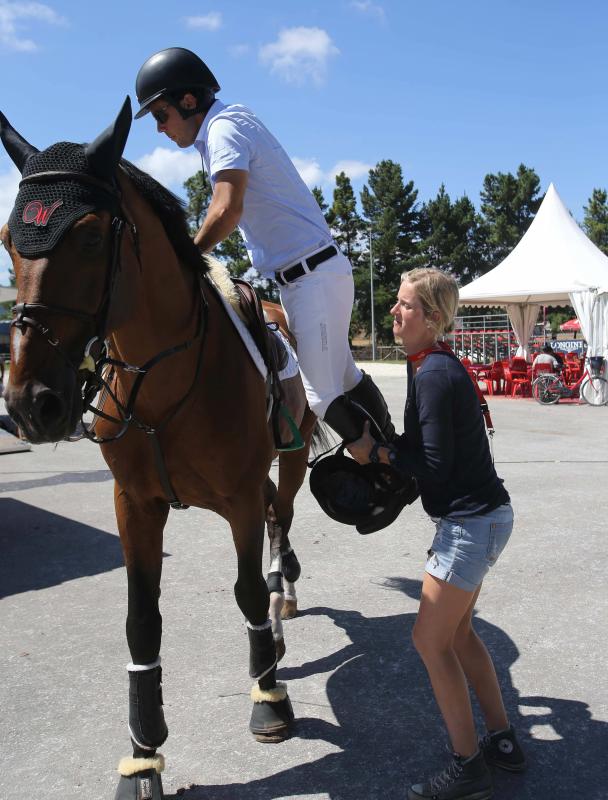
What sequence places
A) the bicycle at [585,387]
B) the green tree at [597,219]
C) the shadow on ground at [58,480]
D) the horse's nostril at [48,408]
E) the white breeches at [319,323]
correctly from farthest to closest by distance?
the green tree at [597,219] < the bicycle at [585,387] < the shadow on ground at [58,480] < the white breeches at [319,323] < the horse's nostril at [48,408]

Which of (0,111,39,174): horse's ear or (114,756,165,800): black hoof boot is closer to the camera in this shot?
(0,111,39,174): horse's ear

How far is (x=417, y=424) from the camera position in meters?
2.60

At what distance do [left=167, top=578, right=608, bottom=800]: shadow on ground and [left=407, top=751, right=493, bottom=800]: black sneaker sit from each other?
12 cm

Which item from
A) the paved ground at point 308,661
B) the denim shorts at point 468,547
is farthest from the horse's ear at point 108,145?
the denim shorts at point 468,547

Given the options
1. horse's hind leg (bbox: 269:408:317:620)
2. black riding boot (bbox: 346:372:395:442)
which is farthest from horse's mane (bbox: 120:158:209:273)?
horse's hind leg (bbox: 269:408:317:620)

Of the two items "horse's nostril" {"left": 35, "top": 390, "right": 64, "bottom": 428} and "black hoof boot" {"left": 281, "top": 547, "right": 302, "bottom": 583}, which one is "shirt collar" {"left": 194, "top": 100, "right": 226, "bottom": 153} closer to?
"horse's nostril" {"left": 35, "top": 390, "right": 64, "bottom": 428}

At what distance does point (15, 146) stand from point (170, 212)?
1.88ft

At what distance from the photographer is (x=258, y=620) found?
10.4 feet

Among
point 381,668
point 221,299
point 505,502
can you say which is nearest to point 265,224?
point 221,299

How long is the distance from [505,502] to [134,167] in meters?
1.86

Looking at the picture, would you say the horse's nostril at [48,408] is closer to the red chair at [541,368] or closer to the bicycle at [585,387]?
the bicycle at [585,387]

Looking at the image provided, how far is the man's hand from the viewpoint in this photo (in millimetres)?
2854

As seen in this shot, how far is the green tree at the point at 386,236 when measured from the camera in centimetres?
5730

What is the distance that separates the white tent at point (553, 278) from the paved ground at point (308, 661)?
38.5 feet
